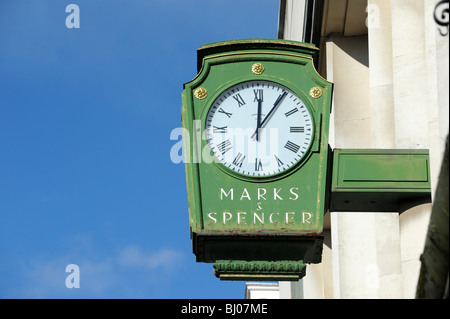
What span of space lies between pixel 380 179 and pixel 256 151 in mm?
991

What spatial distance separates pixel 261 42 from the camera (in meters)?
10.9

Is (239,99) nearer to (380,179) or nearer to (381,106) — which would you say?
(380,179)

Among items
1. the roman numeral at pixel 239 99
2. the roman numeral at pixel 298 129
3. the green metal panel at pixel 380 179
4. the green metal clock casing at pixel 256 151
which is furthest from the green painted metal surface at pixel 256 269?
the roman numeral at pixel 239 99

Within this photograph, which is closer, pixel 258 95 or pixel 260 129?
pixel 260 129

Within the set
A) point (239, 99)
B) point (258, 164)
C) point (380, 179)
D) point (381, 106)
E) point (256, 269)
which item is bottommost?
point (256, 269)

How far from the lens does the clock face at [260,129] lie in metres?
10.4

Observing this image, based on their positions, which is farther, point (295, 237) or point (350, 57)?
point (350, 57)

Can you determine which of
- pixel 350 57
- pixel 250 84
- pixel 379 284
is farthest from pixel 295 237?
pixel 350 57

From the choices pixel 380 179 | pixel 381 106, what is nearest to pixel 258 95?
pixel 380 179

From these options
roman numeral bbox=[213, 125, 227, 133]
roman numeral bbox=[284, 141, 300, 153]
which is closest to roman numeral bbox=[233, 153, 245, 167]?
roman numeral bbox=[213, 125, 227, 133]

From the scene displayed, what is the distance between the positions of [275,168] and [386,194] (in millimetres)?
866

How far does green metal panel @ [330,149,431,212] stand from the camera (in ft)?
32.9

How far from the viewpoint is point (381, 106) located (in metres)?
14.4
